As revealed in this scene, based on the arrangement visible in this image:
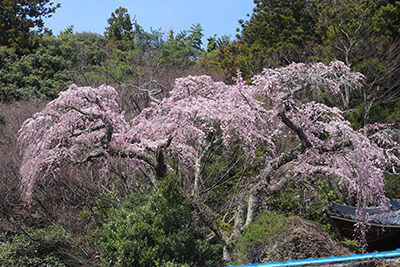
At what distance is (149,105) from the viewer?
→ 12.1m

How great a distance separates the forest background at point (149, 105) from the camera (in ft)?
16.3

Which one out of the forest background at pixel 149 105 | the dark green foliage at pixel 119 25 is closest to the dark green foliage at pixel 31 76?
the forest background at pixel 149 105

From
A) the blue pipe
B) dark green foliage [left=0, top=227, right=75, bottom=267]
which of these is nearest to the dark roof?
the blue pipe

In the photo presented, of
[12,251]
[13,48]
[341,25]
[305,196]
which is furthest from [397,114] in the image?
[13,48]

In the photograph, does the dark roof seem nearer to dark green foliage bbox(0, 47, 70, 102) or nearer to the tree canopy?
the tree canopy

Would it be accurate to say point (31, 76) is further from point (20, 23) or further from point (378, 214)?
point (378, 214)

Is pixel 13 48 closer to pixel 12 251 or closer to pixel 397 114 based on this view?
pixel 12 251

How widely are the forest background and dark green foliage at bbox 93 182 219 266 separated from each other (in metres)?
0.02

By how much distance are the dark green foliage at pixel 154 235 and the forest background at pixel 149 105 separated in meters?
0.02

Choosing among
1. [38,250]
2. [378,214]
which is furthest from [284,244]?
[38,250]

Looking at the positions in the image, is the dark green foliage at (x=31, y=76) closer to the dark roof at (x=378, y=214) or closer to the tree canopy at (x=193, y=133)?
the tree canopy at (x=193, y=133)

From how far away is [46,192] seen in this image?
23.1 feet

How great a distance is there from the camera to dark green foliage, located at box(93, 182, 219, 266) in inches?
182

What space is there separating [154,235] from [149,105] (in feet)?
25.7
